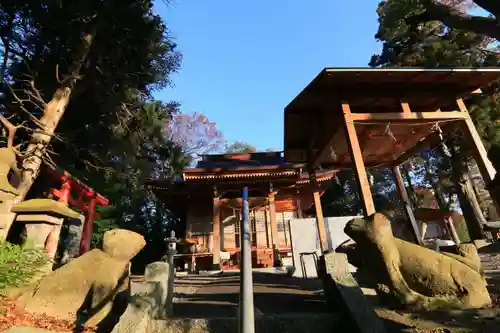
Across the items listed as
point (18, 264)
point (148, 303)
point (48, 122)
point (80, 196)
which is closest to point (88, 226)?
point (80, 196)

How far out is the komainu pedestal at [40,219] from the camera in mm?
4929

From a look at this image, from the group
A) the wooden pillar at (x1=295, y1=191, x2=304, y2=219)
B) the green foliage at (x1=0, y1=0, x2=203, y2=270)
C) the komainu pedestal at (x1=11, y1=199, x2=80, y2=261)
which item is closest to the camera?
the komainu pedestal at (x1=11, y1=199, x2=80, y2=261)

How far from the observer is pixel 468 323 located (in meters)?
2.99

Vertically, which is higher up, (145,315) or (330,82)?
(330,82)

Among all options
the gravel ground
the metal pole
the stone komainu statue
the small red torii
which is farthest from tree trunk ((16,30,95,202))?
the stone komainu statue

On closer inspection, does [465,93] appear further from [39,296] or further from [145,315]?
[39,296]

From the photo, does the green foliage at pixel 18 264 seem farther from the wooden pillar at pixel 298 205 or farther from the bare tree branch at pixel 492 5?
the wooden pillar at pixel 298 205

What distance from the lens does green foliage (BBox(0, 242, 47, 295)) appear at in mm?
3756

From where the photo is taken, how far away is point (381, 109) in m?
6.57

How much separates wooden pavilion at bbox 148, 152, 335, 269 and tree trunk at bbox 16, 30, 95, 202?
19.0ft

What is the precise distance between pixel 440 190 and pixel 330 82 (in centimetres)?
2044

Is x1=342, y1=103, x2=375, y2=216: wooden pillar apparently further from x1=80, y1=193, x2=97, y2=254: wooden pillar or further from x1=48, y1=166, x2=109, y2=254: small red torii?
x1=80, y1=193, x2=97, y2=254: wooden pillar

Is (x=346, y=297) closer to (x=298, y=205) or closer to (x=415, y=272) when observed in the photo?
(x=415, y=272)

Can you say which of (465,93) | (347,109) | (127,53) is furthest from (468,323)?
(127,53)
